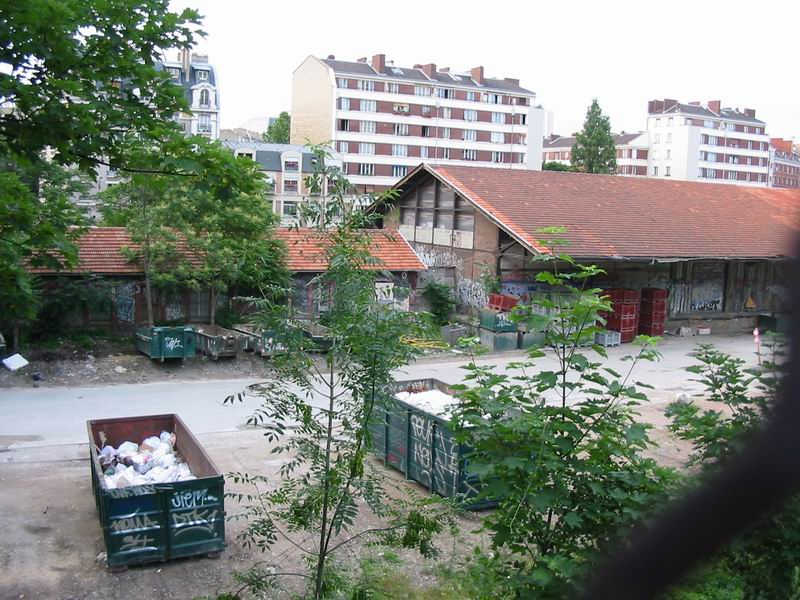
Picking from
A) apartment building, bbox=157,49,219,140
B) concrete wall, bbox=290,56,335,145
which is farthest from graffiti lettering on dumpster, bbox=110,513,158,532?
apartment building, bbox=157,49,219,140

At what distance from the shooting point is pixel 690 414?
5.74 m

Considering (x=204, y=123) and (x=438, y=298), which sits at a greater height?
(x=204, y=123)

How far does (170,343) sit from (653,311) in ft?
54.7

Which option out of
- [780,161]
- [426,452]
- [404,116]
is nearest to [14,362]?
[426,452]

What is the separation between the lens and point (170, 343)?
66.9ft

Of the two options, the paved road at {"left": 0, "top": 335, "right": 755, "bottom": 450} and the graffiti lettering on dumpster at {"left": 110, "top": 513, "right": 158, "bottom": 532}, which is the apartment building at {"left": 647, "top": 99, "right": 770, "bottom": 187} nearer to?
the paved road at {"left": 0, "top": 335, "right": 755, "bottom": 450}

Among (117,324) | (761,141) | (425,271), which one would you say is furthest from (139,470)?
(761,141)

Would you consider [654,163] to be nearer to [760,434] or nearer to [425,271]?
[425,271]

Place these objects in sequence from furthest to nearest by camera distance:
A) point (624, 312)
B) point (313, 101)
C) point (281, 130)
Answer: point (281, 130)
point (313, 101)
point (624, 312)

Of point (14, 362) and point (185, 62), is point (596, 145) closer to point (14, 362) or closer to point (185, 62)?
point (185, 62)

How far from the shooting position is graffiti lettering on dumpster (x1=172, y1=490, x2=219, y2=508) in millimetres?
10188

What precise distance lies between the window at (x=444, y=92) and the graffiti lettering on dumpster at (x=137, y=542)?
64512 mm

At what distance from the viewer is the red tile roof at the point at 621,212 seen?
27.0 metres

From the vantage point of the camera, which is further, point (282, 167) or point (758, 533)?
point (282, 167)
